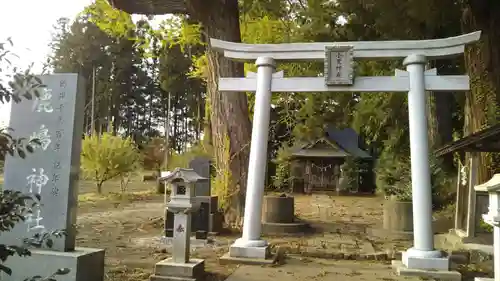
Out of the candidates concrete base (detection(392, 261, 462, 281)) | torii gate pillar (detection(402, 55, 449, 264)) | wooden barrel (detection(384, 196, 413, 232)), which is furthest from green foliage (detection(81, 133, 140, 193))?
concrete base (detection(392, 261, 462, 281))

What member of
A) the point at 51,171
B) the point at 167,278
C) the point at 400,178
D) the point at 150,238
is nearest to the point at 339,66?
the point at 167,278

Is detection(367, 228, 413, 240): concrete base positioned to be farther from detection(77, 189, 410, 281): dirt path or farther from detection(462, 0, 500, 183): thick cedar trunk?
detection(462, 0, 500, 183): thick cedar trunk

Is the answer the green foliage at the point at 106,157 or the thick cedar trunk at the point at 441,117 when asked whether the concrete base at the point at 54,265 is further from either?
the green foliage at the point at 106,157

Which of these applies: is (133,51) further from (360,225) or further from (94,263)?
(94,263)

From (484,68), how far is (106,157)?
14.0 metres

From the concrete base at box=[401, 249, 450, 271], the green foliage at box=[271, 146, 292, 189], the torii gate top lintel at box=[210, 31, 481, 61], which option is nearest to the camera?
the concrete base at box=[401, 249, 450, 271]

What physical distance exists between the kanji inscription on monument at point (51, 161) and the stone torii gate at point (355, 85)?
125 inches

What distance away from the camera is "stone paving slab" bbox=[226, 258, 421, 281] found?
20.6ft

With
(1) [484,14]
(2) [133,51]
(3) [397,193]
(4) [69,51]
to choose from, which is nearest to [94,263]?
(3) [397,193]

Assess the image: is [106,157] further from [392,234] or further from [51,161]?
[51,161]

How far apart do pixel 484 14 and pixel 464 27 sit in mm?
866

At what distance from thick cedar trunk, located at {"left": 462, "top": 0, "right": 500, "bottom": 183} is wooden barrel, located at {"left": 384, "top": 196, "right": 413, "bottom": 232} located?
2483mm

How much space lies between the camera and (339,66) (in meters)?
7.65

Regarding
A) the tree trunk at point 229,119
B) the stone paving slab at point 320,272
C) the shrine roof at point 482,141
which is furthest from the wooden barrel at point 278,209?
the shrine roof at point 482,141
